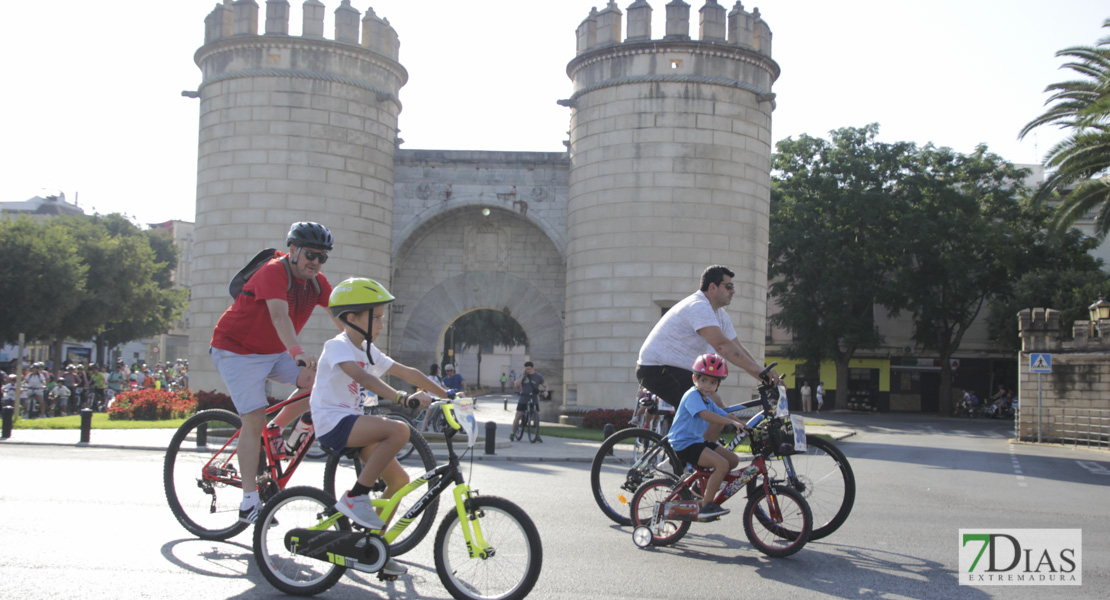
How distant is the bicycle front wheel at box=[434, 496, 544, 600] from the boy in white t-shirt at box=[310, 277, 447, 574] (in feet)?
1.40

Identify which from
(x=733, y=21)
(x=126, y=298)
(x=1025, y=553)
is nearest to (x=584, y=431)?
(x=733, y=21)

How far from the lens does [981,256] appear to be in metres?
42.1

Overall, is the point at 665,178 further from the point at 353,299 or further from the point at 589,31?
the point at 353,299

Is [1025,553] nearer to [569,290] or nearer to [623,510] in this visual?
[623,510]

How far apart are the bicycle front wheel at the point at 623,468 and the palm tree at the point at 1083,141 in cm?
1904

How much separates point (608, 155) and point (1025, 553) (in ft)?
50.9

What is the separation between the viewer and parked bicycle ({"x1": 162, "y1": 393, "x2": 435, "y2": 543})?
6.21 m

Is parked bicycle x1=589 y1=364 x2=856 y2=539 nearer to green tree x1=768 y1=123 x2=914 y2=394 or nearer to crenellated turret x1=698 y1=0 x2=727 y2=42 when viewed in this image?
crenellated turret x1=698 y1=0 x2=727 y2=42

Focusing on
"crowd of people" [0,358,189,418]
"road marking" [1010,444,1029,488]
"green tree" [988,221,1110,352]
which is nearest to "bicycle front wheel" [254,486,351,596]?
"road marking" [1010,444,1029,488]

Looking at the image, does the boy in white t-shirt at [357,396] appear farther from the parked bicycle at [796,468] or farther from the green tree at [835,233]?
the green tree at [835,233]

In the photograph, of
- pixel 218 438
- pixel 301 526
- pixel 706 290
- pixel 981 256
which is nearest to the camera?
pixel 301 526

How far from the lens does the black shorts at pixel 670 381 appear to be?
7.42 meters

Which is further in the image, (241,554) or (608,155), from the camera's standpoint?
(608,155)

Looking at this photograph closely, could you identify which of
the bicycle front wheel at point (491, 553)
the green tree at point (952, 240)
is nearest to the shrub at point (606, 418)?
the bicycle front wheel at point (491, 553)
